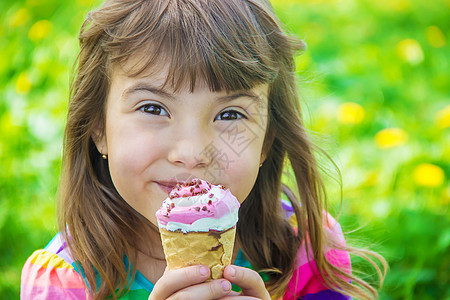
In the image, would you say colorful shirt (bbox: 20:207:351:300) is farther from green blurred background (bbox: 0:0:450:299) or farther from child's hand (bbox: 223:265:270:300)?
child's hand (bbox: 223:265:270:300)

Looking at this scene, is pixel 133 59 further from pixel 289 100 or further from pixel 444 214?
pixel 444 214

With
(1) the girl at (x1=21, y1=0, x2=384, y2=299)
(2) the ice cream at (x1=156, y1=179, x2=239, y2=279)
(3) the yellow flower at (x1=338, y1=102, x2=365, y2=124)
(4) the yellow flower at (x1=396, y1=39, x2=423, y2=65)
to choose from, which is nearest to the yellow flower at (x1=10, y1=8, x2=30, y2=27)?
(3) the yellow flower at (x1=338, y1=102, x2=365, y2=124)

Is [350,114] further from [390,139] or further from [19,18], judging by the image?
[19,18]

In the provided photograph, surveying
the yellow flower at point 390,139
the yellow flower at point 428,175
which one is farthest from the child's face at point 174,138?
the yellow flower at point 390,139

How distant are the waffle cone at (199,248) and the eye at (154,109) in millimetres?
399

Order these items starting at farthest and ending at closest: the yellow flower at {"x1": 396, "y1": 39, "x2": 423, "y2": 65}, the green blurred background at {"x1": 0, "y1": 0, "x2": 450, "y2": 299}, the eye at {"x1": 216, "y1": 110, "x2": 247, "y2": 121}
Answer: the yellow flower at {"x1": 396, "y1": 39, "x2": 423, "y2": 65}
the green blurred background at {"x1": 0, "y1": 0, "x2": 450, "y2": 299}
the eye at {"x1": 216, "y1": 110, "x2": 247, "y2": 121}

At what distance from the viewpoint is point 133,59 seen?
1.76m

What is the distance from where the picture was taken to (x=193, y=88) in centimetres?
169

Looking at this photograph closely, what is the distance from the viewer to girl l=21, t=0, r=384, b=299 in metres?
1.70

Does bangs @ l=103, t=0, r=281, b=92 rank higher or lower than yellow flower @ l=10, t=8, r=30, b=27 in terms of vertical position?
lower

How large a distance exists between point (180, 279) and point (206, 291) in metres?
0.08

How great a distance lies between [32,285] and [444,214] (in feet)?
6.19

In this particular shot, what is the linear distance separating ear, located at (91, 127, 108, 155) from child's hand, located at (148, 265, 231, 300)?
617 mm

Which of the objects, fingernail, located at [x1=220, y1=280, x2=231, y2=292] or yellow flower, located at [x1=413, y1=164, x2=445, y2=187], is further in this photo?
yellow flower, located at [x1=413, y1=164, x2=445, y2=187]
